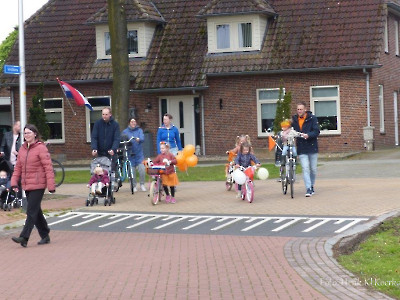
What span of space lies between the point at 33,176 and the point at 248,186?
19.9 ft

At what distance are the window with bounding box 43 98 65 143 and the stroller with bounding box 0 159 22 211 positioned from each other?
68.1 ft

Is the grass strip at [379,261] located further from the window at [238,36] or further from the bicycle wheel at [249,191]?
the window at [238,36]

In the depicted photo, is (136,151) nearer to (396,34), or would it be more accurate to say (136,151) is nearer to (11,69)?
(11,69)

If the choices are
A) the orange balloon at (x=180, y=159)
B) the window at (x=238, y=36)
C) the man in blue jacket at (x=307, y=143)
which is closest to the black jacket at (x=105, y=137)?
the orange balloon at (x=180, y=159)

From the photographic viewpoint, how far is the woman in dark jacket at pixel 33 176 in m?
13.3

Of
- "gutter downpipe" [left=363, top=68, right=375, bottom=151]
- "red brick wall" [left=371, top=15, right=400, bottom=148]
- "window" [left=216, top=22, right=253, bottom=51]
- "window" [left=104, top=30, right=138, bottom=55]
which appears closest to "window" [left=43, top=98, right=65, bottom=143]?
"window" [left=104, top=30, right=138, bottom=55]

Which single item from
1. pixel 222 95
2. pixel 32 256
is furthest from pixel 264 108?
pixel 32 256

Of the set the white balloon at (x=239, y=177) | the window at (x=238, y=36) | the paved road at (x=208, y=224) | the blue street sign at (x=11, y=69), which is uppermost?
the window at (x=238, y=36)

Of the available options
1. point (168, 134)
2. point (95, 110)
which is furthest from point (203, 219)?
point (95, 110)

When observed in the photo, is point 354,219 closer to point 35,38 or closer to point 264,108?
point 264,108

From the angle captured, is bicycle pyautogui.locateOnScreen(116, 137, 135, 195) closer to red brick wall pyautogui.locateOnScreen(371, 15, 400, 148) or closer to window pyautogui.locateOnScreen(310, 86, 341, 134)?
window pyautogui.locateOnScreen(310, 86, 341, 134)

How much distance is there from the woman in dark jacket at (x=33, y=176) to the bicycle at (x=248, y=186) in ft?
18.8

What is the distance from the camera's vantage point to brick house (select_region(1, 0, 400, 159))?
34.4 meters

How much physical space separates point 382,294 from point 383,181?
1300 cm
